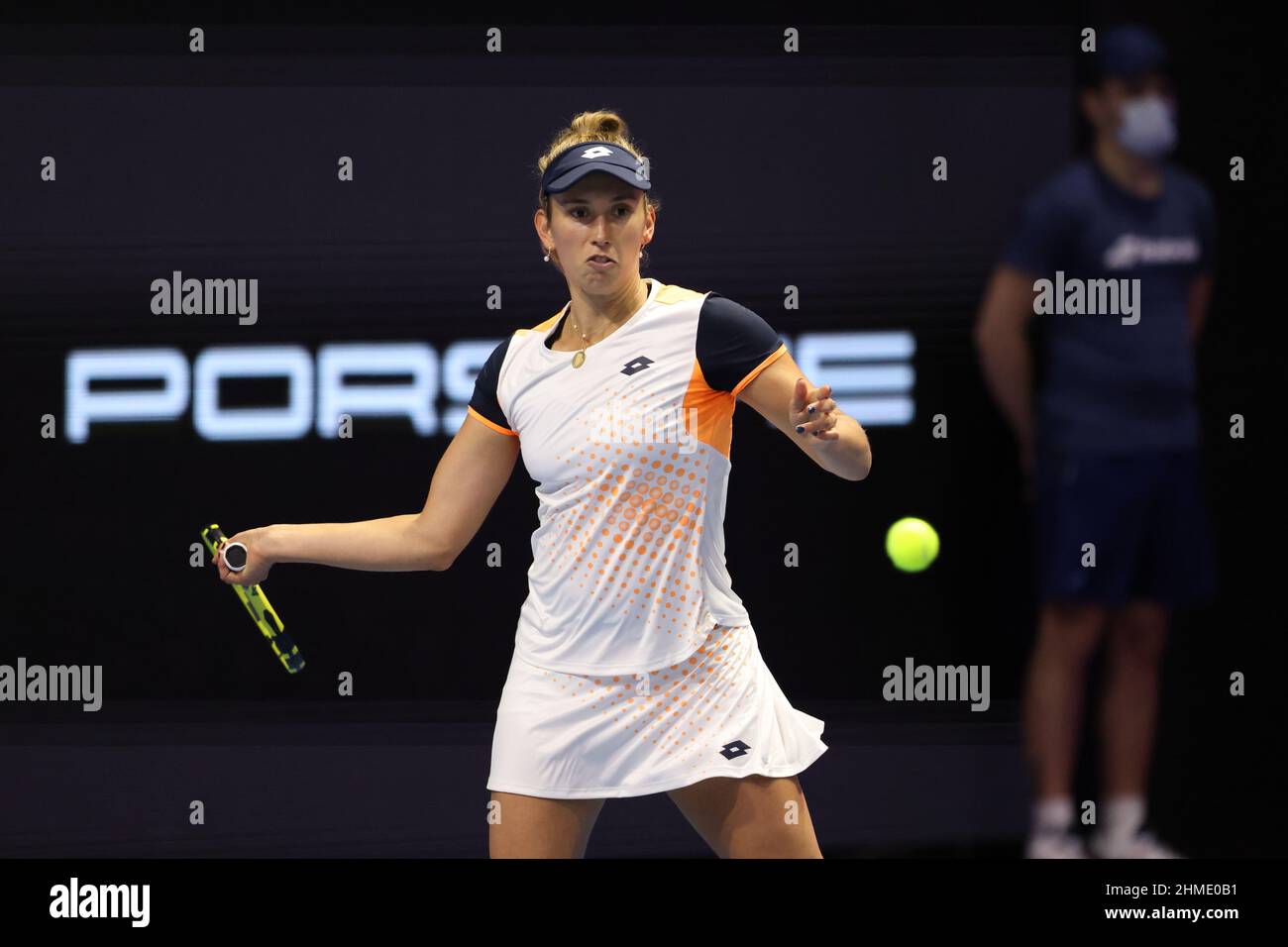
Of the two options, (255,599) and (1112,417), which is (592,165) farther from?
(1112,417)

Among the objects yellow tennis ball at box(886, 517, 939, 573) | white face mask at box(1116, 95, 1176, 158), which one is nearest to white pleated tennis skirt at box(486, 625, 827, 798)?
yellow tennis ball at box(886, 517, 939, 573)

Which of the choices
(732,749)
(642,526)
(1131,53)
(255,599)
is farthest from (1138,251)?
(255,599)

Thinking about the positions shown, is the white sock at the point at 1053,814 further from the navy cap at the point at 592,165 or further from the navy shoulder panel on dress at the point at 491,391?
the navy cap at the point at 592,165

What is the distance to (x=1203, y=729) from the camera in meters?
4.42

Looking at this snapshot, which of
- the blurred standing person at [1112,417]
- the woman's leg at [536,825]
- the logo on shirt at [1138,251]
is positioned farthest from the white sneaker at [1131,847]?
the woman's leg at [536,825]

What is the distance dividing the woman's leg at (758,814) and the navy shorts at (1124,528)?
1422 mm

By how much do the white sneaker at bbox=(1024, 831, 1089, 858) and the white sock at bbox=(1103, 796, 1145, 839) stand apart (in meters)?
0.09

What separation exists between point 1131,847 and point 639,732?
1.79 m

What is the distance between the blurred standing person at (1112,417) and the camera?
13.8 ft

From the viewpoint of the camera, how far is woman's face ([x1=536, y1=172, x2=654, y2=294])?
10.7ft

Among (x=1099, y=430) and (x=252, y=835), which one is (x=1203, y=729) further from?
(x=252, y=835)

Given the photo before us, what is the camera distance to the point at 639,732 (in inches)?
127
